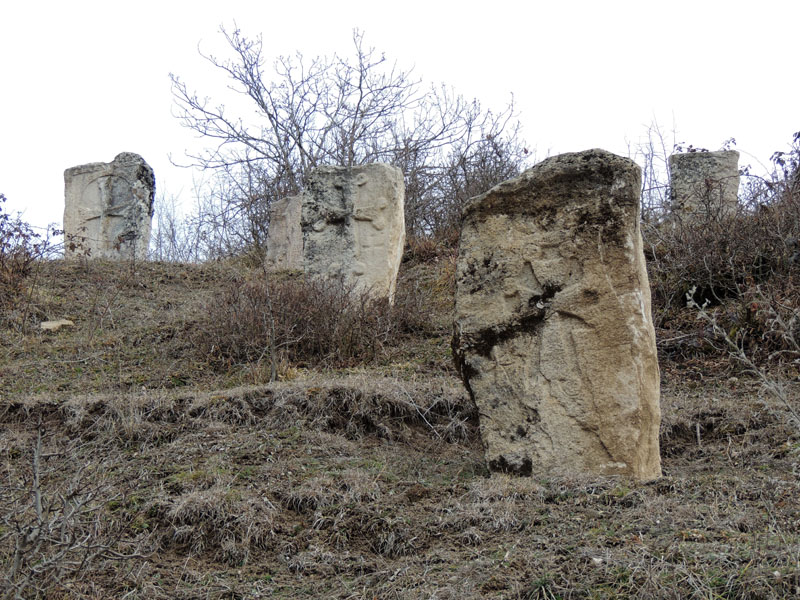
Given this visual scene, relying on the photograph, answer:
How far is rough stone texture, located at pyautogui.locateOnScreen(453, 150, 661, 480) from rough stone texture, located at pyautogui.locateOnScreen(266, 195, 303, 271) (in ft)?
28.6

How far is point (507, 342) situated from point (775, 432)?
1719mm

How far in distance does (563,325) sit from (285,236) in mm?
9432

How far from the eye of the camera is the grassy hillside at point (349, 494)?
3.02 m

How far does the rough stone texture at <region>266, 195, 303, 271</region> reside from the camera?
13039mm

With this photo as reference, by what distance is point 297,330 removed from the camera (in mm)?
7508

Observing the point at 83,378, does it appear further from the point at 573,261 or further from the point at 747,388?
the point at 747,388

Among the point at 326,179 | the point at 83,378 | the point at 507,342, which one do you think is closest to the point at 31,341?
the point at 83,378

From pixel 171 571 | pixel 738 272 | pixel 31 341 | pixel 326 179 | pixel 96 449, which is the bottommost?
→ pixel 171 571

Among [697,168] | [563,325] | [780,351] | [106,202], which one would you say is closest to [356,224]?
[697,168]

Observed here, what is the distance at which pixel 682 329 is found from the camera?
742cm

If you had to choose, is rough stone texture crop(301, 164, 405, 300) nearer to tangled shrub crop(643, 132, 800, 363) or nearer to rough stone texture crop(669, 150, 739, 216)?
tangled shrub crop(643, 132, 800, 363)

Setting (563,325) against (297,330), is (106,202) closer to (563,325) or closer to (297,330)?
(297,330)

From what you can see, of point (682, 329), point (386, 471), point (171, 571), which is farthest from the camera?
point (682, 329)

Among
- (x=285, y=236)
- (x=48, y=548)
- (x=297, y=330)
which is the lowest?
(x=48, y=548)
